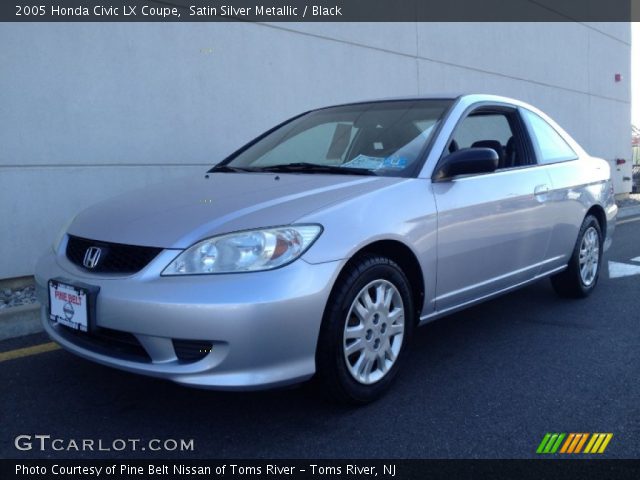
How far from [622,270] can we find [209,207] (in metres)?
4.66

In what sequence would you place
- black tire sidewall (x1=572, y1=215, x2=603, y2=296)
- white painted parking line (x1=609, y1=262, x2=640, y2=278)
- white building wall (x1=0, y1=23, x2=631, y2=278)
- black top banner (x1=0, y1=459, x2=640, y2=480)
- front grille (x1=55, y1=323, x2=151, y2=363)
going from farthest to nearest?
white painted parking line (x1=609, y1=262, x2=640, y2=278)
white building wall (x1=0, y1=23, x2=631, y2=278)
black tire sidewall (x1=572, y1=215, x2=603, y2=296)
front grille (x1=55, y1=323, x2=151, y2=363)
black top banner (x1=0, y1=459, x2=640, y2=480)

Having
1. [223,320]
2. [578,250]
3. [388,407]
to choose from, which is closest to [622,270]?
[578,250]

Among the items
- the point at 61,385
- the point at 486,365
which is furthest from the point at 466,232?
the point at 61,385

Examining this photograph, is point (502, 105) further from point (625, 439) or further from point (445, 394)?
point (625, 439)

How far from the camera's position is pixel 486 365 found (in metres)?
3.47

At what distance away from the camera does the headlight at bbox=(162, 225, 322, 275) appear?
98.0 inches

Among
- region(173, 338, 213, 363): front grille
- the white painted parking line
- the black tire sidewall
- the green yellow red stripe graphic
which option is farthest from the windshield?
the white painted parking line

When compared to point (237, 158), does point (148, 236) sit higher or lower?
lower

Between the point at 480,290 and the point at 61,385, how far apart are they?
2.31m

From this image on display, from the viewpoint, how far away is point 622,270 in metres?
5.98

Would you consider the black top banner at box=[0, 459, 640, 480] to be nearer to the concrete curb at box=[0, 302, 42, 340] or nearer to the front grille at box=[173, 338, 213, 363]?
the front grille at box=[173, 338, 213, 363]
